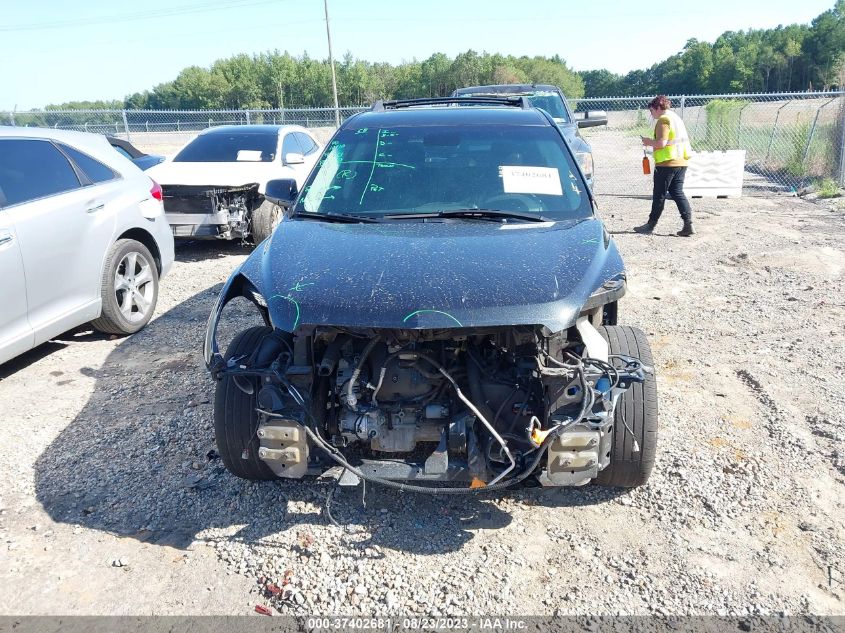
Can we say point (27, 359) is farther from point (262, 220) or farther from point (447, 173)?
point (262, 220)

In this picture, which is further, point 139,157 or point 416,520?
point 139,157

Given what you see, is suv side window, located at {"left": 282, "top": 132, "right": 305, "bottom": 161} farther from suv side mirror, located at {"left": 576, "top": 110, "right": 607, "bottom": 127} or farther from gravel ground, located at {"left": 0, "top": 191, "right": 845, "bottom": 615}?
gravel ground, located at {"left": 0, "top": 191, "right": 845, "bottom": 615}

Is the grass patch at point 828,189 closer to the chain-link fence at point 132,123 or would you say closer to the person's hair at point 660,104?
the person's hair at point 660,104

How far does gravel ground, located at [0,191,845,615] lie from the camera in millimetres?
2645

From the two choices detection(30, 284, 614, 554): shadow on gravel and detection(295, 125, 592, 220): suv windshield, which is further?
detection(295, 125, 592, 220): suv windshield

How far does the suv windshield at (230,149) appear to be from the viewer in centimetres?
902

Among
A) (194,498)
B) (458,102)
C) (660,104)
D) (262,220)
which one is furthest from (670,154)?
(194,498)

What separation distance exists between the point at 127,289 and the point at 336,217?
2.86 metres

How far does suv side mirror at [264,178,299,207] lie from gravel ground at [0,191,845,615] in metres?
1.38

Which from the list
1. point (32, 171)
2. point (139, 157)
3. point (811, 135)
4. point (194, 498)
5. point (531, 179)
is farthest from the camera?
point (811, 135)

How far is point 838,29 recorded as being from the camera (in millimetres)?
70125

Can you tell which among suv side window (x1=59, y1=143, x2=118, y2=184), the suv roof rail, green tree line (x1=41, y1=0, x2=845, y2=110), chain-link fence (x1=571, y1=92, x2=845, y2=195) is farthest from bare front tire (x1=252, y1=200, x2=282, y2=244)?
green tree line (x1=41, y1=0, x2=845, y2=110)

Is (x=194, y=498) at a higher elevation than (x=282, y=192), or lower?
lower

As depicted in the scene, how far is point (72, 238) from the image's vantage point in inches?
192
